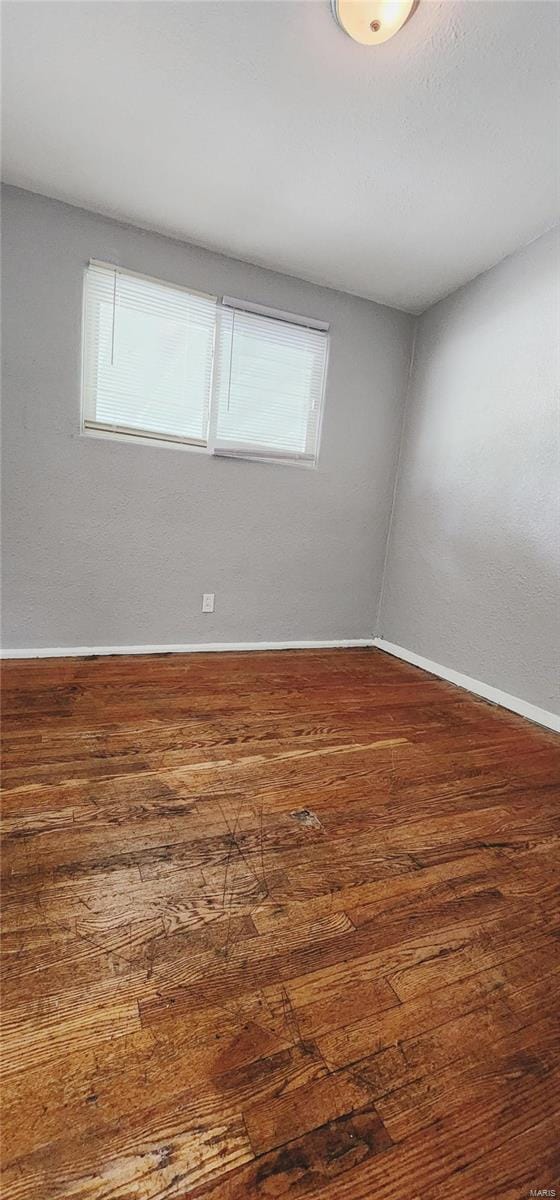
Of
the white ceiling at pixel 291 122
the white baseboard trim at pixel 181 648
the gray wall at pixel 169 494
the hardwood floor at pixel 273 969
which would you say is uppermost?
the white ceiling at pixel 291 122

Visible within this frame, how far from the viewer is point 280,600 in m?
2.93

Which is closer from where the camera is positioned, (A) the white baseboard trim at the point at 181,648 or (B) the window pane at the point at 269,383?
(A) the white baseboard trim at the point at 181,648

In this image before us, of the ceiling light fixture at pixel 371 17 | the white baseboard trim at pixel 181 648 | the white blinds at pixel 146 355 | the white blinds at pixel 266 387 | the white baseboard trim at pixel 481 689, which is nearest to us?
the ceiling light fixture at pixel 371 17

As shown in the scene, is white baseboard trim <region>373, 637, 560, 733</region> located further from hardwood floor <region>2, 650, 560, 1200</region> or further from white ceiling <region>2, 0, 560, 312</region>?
white ceiling <region>2, 0, 560, 312</region>

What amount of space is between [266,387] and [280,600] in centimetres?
126

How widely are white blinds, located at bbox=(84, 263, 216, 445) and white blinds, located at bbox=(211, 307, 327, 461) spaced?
3.9 inches

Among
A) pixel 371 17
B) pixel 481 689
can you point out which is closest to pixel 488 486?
pixel 481 689

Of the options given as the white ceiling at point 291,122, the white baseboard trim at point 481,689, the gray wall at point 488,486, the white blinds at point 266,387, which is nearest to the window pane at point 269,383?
the white blinds at point 266,387

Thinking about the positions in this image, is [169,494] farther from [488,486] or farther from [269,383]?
[488,486]

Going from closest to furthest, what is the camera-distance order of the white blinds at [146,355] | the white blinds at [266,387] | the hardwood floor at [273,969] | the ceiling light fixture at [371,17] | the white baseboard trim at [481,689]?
the hardwood floor at [273,969], the ceiling light fixture at [371,17], the white baseboard trim at [481,689], the white blinds at [146,355], the white blinds at [266,387]

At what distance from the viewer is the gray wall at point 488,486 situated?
2166mm

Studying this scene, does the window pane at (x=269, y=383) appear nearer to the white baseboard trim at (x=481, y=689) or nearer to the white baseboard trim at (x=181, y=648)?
the white baseboard trim at (x=181, y=648)

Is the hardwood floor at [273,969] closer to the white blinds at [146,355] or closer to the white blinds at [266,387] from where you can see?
the white blinds at [146,355]

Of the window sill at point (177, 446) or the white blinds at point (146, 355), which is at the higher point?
the white blinds at point (146, 355)
